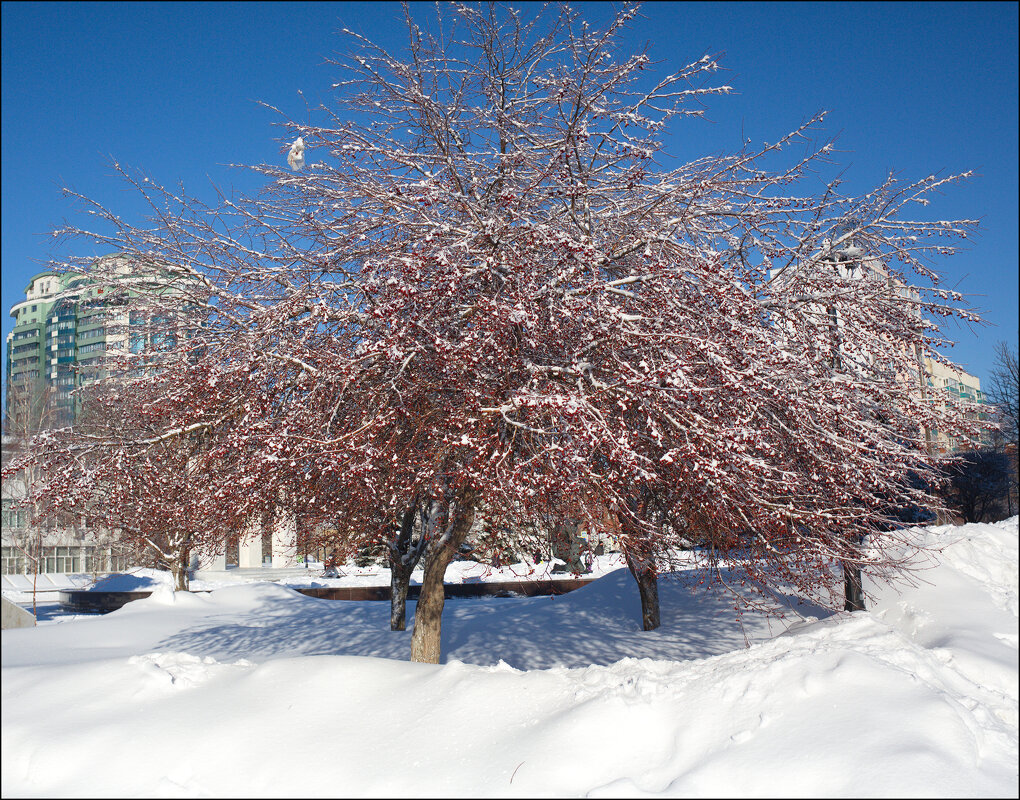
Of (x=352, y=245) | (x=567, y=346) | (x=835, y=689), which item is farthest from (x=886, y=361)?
(x=352, y=245)

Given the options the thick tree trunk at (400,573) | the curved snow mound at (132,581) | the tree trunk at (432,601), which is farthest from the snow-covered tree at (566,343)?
the curved snow mound at (132,581)

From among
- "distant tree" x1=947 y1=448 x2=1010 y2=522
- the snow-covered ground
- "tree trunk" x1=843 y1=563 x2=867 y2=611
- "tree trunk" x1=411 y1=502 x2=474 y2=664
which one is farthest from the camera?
"distant tree" x1=947 y1=448 x2=1010 y2=522

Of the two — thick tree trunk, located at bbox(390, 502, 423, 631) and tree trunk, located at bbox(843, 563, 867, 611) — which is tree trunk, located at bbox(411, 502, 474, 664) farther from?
thick tree trunk, located at bbox(390, 502, 423, 631)

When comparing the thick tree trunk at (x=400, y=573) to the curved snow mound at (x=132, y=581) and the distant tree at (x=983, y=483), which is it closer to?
the curved snow mound at (x=132, y=581)

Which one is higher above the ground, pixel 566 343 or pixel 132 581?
pixel 566 343

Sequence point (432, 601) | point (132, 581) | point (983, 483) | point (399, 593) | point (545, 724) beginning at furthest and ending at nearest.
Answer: point (983, 483)
point (132, 581)
point (399, 593)
point (432, 601)
point (545, 724)

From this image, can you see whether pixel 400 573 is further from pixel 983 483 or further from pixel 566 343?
pixel 983 483

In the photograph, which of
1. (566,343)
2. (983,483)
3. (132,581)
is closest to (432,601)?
(566,343)

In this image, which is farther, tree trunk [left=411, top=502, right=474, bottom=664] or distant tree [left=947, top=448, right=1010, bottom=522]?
distant tree [left=947, top=448, right=1010, bottom=522]

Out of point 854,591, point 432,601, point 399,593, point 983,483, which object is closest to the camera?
point 432,601

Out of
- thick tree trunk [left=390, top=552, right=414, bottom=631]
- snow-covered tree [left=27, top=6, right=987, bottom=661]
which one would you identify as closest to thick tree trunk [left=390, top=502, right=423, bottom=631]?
thick tree trunk [left=390, top=552, right=414, bottom=631]

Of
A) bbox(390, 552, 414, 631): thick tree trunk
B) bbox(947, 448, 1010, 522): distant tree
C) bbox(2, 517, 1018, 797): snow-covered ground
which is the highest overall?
bbox(947, 448, 1010, 522): distant tree

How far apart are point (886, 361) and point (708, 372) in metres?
3.88

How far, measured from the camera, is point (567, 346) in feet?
24.6
